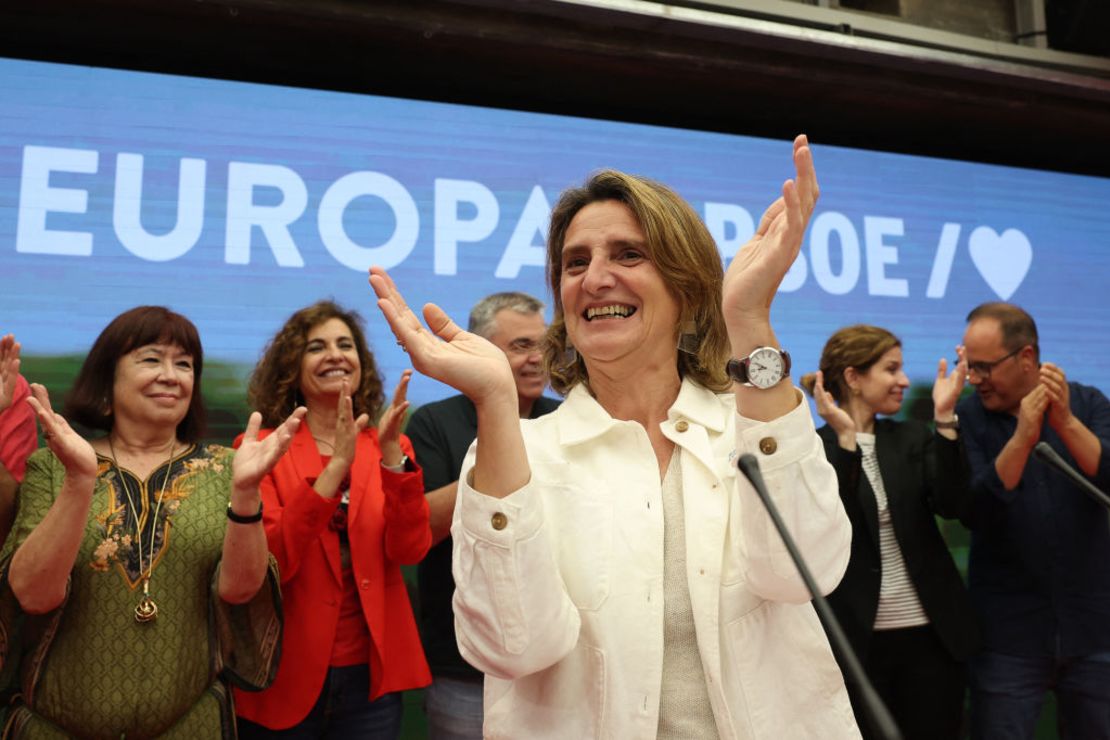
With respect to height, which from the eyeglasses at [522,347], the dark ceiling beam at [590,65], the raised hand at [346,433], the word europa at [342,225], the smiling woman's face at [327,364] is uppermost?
the dark ceiling beam at [590,65]

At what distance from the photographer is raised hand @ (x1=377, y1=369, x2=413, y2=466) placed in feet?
8.19

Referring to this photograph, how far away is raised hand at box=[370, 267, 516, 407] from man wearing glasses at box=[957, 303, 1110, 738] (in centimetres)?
232

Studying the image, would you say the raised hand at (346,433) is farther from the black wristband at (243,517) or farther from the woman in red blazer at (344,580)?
the black wristband at (243,517)

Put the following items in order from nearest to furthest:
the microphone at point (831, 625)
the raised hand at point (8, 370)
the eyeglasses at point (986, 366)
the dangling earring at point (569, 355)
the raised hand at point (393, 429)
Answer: the microphone at point (831, 625), the dangling earring at point (569, 355), the raised hand at point (8, 370), the raised hand at point (393, 429), the eyeglasses at point (986, 366)

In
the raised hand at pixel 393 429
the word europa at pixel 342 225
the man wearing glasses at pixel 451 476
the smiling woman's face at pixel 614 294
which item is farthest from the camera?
the word europa at pixel 342 225

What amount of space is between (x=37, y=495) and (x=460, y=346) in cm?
140

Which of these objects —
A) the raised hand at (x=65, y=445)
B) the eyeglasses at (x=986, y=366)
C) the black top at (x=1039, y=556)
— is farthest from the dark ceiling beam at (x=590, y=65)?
the raised hand at (x=65, y=445)

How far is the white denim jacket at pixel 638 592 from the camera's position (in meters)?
1.21

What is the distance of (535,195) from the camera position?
3.68 meters

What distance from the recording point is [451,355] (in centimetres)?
126

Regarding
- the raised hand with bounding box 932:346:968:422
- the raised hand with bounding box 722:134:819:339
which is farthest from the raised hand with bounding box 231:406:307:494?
the raised hand with bounding box 932:346:968:422

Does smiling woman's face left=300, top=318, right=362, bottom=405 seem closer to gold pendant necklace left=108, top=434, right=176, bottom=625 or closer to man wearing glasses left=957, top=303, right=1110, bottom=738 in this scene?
gold pendant necklace left=108, top=434, right=176, bottom=625

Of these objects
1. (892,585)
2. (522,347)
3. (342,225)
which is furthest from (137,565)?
(892,585)

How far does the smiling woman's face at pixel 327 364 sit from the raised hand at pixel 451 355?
148 centimetres
